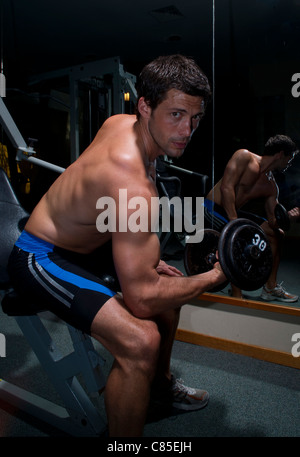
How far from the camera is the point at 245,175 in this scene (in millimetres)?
2271

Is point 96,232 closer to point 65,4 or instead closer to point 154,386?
point 154,386

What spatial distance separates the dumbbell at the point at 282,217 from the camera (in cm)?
211

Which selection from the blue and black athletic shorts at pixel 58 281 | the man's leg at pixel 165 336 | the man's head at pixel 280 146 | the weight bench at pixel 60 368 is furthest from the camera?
the man's head at pixel 280 146

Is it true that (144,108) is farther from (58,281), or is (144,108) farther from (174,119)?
(58,281)

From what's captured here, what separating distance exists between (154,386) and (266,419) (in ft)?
Answer: 1.77

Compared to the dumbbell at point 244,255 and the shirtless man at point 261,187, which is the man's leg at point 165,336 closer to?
the dumbbell at point 244,255

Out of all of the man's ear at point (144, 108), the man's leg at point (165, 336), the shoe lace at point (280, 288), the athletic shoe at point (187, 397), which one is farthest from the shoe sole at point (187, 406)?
the man's ear at point (144, 108)

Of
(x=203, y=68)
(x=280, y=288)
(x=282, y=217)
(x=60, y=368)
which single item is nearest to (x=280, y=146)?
(x=282, y=217)

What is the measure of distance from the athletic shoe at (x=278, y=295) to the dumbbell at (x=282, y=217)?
416mm

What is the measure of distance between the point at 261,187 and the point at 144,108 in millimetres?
1255

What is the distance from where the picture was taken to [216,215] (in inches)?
97.5

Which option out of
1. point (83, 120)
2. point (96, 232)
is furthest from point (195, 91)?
point (83, 120)

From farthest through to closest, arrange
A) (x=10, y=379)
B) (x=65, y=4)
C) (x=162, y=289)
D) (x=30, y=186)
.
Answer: (x=30, y=186), (x=65, y=4), (x=10, y=379), (x=162, y=289)

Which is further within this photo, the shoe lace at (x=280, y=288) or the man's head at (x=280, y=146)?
the shoe lace at (x=280, y=288)
